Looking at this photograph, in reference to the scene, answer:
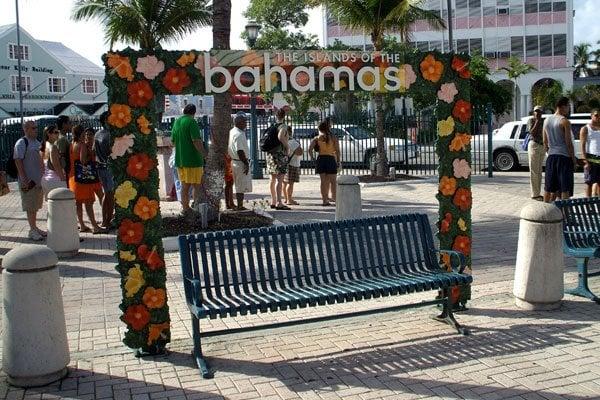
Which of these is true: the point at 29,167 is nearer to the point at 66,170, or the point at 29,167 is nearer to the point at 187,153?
the point at 66,170

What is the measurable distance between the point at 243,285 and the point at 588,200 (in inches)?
163

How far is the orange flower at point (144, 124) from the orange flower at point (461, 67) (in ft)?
9.52

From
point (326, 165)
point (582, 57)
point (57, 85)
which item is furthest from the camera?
point (582, 57)

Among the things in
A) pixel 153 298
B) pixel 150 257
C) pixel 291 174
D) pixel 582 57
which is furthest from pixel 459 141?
pixel 582 57

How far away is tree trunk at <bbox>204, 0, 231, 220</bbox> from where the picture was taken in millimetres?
11594

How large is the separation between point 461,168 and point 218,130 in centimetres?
564

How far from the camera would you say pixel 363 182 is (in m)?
18.9

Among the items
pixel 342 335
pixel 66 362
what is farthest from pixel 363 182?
pixel 66 362

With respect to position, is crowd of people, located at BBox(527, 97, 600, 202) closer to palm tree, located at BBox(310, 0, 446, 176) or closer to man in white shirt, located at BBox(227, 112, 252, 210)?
man in white shirt, located at BBox(227, 112, 252, 210)

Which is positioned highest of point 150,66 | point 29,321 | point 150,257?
point 150,66

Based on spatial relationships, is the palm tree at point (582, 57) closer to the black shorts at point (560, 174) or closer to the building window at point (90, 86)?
the building window at point (90, 86)

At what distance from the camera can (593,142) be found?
12.1 metres

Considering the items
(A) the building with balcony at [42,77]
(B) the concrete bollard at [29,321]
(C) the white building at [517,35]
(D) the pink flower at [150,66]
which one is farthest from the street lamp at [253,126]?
(A) the building with balcony at [42,77]

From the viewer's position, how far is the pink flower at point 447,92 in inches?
268
